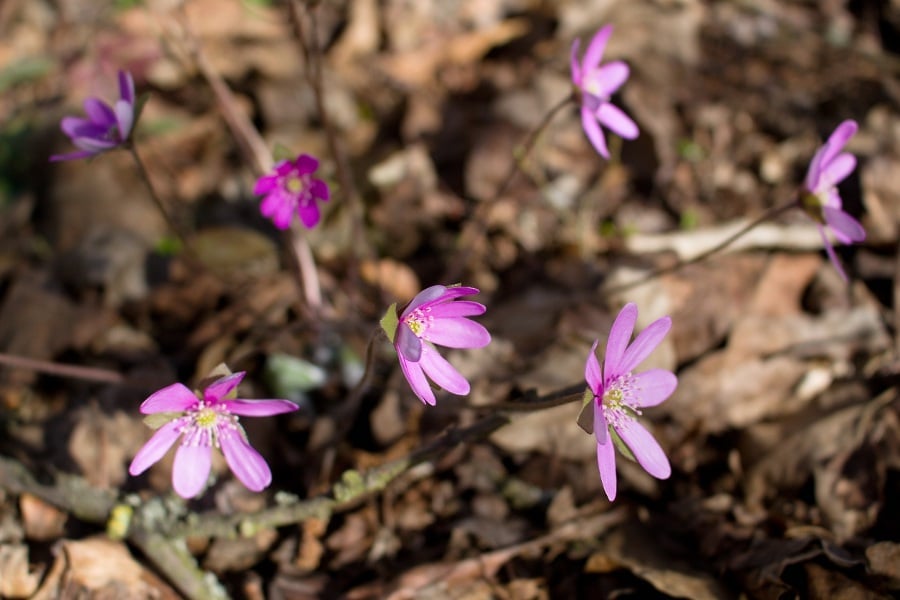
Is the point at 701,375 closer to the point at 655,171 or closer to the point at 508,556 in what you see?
the point at 508,556

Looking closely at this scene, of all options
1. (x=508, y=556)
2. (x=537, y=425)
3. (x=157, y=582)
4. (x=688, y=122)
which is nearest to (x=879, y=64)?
(x=688, y=122)

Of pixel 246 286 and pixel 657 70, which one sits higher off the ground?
pixel 657 70

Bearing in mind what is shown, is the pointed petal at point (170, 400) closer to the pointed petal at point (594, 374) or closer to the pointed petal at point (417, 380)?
the pointed petal at point (417, 380)

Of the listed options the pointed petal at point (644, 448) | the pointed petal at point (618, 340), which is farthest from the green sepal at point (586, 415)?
the pointed petal at point (644, 448)

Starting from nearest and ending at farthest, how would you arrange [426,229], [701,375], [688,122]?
1. [701,375]
2. [426,229]
3. [688,122]

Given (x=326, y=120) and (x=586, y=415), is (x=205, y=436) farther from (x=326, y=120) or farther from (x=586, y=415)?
(x=326, y=120)

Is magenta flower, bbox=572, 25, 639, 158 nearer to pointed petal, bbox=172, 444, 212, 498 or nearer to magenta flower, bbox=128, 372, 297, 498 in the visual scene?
magenta flower, bbox=128, 372, 297, 498
